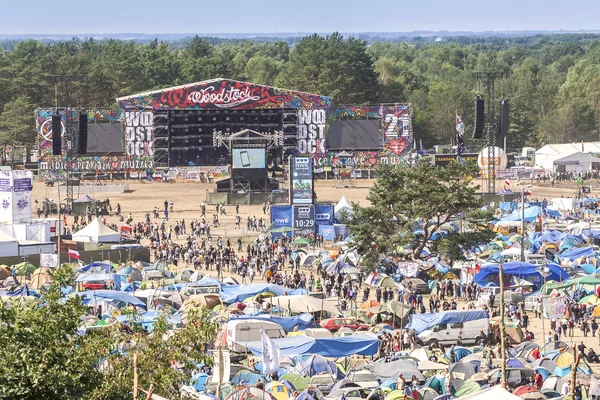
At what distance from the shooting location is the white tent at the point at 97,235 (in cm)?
4488

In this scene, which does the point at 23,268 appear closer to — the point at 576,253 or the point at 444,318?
the point at 444,318

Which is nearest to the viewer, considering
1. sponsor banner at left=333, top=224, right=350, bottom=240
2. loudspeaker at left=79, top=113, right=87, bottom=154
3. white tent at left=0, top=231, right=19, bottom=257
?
white tent at left=0, top=231, right=19, bottom=257

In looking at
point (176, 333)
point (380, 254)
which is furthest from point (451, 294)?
point (176, 333)

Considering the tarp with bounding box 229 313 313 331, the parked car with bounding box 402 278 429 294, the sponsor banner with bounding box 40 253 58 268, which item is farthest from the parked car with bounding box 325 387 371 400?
the sponsor banner with bounding box 40 253 58 268

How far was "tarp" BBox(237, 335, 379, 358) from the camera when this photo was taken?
2580 centimetres

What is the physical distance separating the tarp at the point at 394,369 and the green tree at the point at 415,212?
14728mm

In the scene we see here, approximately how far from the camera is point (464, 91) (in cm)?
11344

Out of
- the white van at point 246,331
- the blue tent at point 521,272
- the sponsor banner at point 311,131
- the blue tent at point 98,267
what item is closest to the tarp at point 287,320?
the white van at point 246,331

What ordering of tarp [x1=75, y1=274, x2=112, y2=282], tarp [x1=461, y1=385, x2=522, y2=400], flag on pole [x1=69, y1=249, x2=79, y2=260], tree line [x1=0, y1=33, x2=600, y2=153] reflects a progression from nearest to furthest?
1. tarp [x1=461, y1=385, x2=522, y2=400]
2. tarp [x1=75, y1=274, x2=112, y2=282]
3. flag on pole [x1=69, y1=249, x2=79, y2=260]
4. tree line [x1=0, y1=33, x2=600, y2=153]

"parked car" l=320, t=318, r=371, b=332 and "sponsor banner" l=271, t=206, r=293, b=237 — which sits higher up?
"sponsor banner" l=271, t=206, r=293, b=237

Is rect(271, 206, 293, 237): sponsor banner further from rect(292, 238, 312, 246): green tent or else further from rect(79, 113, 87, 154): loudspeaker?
rect(79, 113, 87, 154): loudspeaker

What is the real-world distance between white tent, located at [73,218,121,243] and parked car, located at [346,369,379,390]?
75.6 feet

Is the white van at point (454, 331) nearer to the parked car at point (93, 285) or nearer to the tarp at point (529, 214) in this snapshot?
the parked car at point (93, 285)

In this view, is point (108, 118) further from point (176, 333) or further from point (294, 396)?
point (176, 333)
